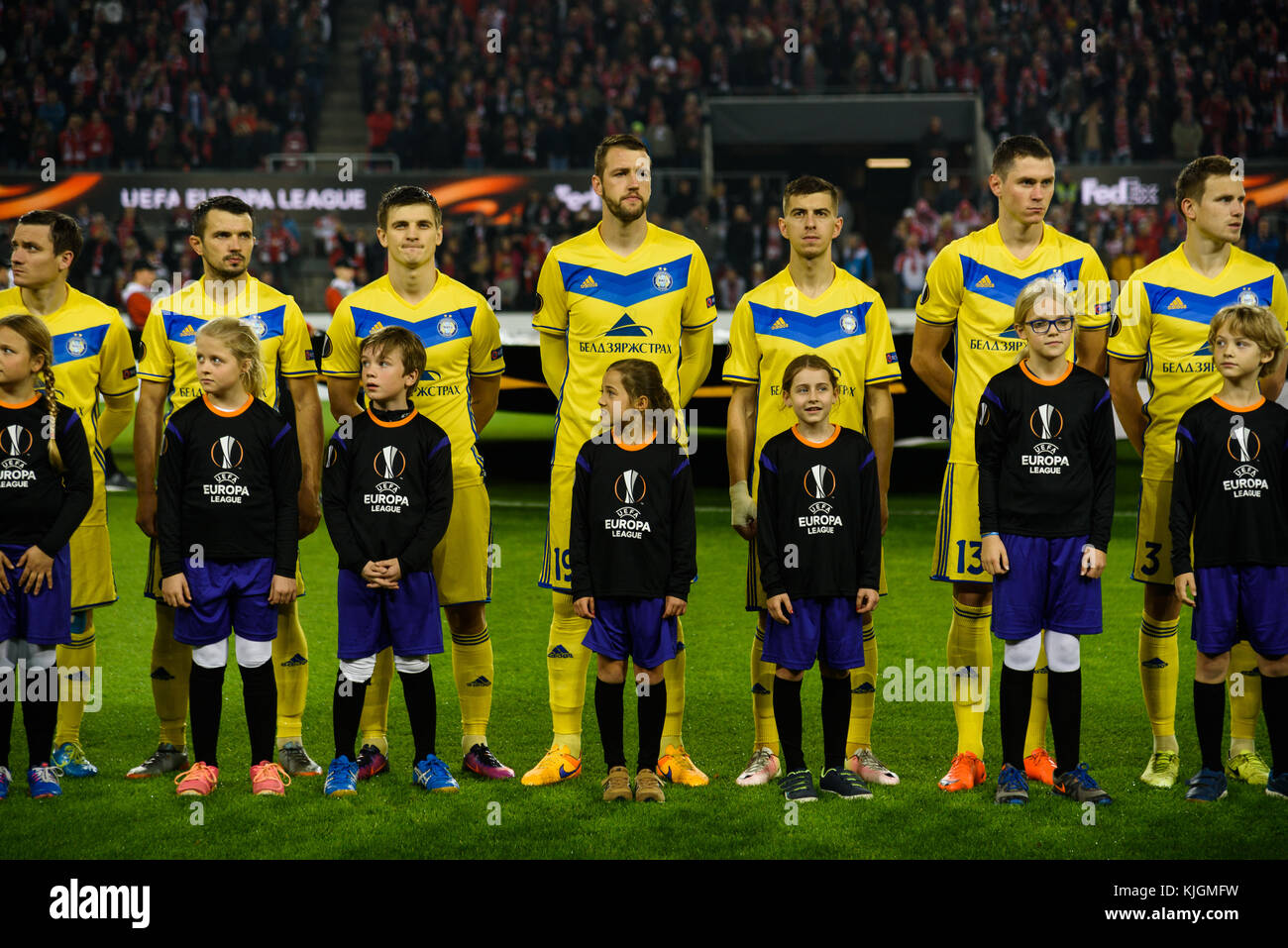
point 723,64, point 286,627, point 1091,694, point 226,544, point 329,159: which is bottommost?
point 1091,694

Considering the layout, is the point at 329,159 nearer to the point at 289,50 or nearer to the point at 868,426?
the point at 289,50

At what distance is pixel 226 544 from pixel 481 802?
1.17 meters

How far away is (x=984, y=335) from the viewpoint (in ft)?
15.9

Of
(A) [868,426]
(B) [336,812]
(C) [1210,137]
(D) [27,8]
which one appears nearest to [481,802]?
(B) [336,812]

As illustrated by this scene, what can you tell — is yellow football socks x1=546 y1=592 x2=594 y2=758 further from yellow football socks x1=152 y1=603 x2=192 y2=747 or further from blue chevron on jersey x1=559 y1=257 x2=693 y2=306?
yellow football socks x1=152 y1=603 x2=192 y2=747

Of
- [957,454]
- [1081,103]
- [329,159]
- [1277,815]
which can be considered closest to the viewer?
[1277,815]

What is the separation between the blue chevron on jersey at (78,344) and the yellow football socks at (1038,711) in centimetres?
350

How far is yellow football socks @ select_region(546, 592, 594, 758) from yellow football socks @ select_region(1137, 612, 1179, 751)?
1992 millimetres

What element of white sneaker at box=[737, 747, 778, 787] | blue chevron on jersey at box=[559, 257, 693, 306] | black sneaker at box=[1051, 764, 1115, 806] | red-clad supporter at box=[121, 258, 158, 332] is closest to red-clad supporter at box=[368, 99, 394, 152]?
red-clad supporter at box=[121, 258, 158, 332]

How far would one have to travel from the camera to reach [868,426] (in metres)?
4.96

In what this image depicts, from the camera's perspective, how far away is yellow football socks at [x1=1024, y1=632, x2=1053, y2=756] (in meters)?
4.74

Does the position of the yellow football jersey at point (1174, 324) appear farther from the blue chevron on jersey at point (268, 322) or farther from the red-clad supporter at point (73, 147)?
the red-clad supporter at point (73, 147)

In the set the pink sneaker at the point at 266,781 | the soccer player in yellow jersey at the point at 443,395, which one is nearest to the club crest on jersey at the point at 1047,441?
the soccer player in yellow jersey at the point at 443,395

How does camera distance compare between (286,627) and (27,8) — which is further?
(27,8)
